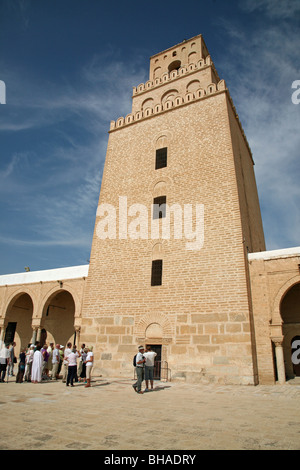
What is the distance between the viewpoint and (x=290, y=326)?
1191cm

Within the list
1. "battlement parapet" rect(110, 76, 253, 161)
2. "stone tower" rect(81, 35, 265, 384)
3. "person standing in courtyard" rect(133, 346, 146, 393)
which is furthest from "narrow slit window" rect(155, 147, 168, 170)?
"person standing in courtyard" rect(133, 346, 146, 393)

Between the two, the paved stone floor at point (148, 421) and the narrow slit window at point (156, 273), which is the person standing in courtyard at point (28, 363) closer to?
the paved stone floor at point (148, 421)

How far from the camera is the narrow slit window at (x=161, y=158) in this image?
13.4m

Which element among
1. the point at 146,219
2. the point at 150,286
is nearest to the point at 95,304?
the point at 150,286

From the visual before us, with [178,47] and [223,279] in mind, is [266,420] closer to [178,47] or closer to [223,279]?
[223,279]

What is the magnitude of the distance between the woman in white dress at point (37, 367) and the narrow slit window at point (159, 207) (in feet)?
21.5

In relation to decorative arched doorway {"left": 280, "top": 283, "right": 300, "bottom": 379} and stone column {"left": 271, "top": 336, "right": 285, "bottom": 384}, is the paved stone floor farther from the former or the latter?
decorative arched doorway {"left": 280, "top": 283, "right": 300, "bottom": 379}

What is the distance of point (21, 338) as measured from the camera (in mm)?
17219

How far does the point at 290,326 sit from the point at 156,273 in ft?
19.2

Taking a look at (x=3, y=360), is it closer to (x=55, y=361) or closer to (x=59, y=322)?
(x=55, y=361)

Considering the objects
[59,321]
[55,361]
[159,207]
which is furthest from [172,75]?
[55,361]

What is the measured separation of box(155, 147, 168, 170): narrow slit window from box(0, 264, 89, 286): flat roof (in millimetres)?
5779

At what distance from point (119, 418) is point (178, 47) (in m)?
19.9

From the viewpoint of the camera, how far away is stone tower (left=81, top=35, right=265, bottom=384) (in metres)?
9.52
